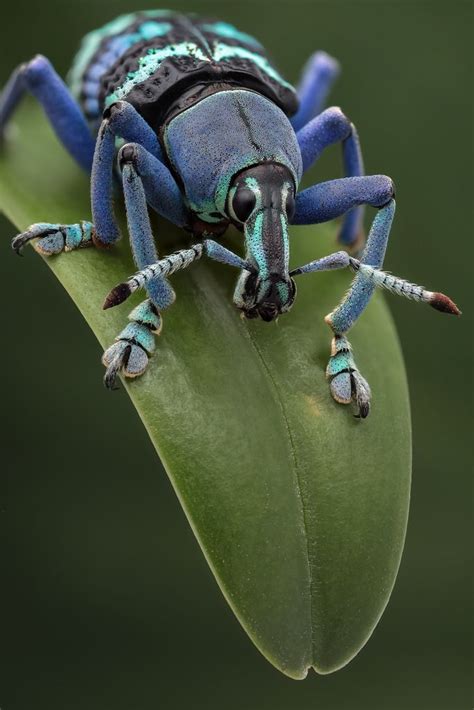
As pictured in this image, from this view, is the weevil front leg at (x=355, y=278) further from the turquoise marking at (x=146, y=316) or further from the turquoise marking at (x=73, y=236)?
the turquoise marking at (x=73, y=236)

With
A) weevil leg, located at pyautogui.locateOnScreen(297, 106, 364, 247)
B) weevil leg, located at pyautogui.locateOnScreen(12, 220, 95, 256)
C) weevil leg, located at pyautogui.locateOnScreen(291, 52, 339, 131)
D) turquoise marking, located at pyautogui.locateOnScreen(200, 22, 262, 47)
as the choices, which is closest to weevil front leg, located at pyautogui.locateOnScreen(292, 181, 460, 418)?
weevil leg, located at pyautogui.locateOnScreen(297, 106, 364, 247)

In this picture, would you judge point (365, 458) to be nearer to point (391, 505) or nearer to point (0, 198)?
point (391, 505)

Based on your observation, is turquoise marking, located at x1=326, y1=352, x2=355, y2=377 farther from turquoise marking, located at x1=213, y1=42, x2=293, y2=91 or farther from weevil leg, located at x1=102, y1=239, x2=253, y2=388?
turquoise marking, located at x1=213, y1=42, x2=293, y2=91

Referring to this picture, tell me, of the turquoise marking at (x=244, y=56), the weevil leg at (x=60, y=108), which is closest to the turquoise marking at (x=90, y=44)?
the weevil leg at (x=60, y=108)

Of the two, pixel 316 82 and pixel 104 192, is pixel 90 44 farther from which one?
pixel 104 192

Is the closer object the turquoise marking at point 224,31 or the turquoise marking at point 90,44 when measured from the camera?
the turquoise marking at point 224,31

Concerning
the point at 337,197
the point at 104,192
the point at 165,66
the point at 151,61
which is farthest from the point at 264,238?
the point at 151,61
